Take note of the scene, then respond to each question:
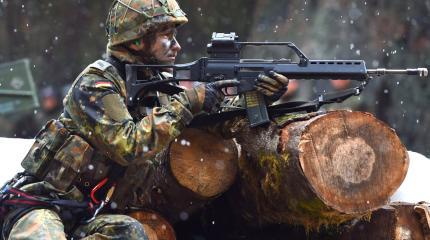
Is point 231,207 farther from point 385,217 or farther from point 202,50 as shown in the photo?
point 202,50

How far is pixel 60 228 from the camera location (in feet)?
12.1

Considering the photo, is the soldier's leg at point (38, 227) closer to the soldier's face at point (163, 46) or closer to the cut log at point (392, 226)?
the soldier's face at point (163, 46)

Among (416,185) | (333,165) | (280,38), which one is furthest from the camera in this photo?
(280,38)

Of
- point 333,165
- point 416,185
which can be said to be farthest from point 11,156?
point 416,185

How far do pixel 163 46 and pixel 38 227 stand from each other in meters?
1.10

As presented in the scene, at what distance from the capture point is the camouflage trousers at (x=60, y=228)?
365cm

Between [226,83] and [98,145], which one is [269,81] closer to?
[226,83]

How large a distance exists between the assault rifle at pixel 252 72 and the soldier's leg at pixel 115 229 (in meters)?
0.59

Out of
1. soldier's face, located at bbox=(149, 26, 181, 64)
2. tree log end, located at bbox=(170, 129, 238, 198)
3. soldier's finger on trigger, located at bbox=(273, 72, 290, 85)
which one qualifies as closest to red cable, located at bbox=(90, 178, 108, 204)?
tree log end, located at bbox=(170, 129, 238, 198)

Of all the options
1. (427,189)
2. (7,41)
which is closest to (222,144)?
(427,189)

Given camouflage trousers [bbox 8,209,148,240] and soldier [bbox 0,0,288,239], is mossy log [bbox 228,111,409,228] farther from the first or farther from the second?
camouflage trousers [bbox 8,209,148,240]

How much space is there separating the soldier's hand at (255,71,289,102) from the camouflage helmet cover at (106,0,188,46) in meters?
0.53

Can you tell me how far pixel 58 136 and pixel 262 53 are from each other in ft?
22.7

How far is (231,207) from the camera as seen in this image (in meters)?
4.42
